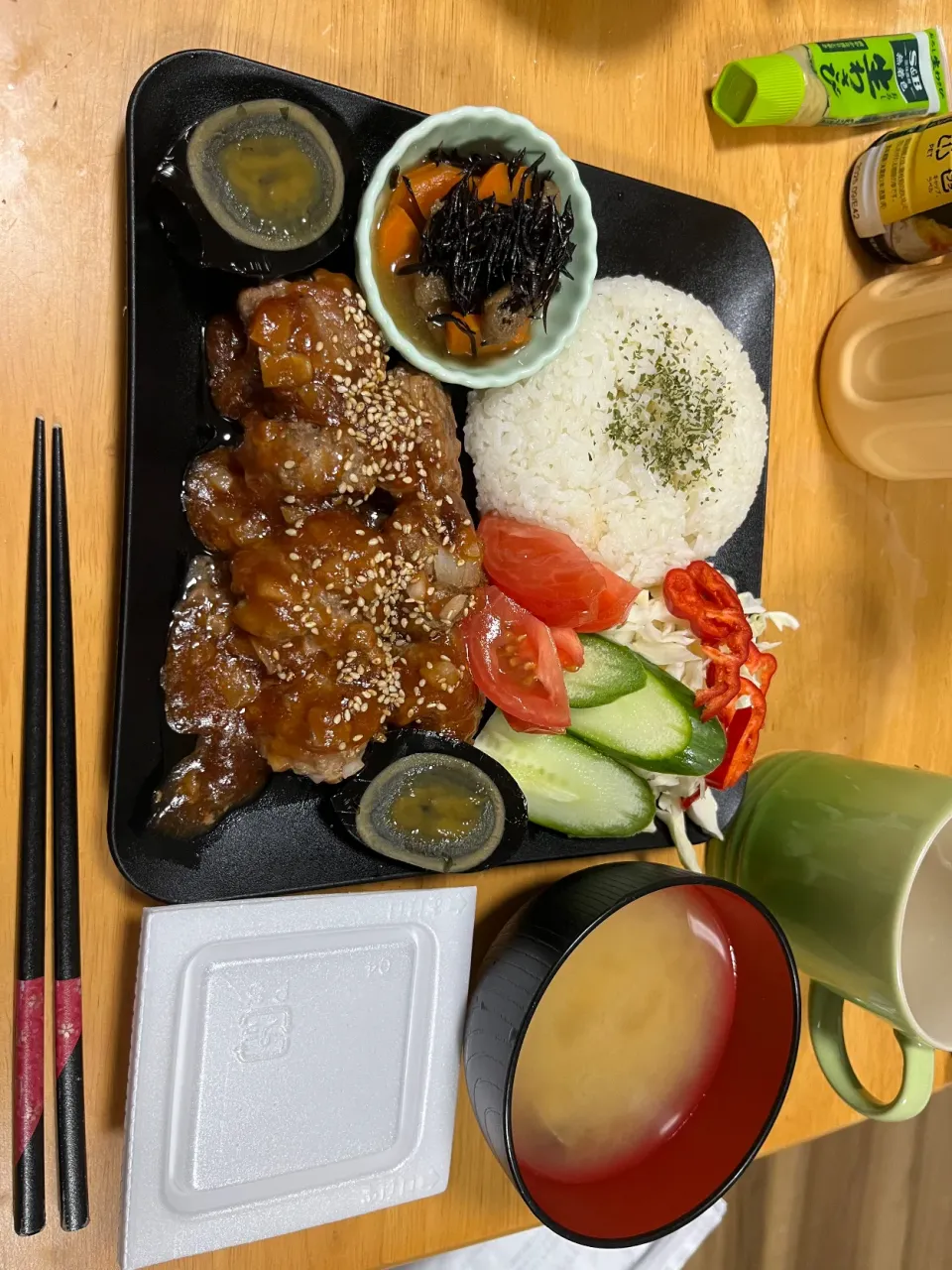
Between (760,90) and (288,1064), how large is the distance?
2013 millimetres

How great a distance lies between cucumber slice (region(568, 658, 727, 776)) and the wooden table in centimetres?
30

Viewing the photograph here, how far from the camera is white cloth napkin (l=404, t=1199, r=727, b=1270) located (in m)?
1.99

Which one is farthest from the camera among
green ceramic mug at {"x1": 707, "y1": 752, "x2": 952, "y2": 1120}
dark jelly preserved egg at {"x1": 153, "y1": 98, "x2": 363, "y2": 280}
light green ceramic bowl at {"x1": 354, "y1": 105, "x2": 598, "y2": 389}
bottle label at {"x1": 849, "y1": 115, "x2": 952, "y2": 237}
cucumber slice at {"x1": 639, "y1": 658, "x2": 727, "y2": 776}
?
bottle label at {"x1": 849, "y1": 115, "x2": 952, "y2": 237}

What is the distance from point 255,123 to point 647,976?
60.6 inches

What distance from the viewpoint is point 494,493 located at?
1.58 m

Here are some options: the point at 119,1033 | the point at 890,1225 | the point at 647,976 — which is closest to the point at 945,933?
the point at 647,976

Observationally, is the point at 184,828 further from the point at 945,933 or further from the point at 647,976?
the point at 945,933

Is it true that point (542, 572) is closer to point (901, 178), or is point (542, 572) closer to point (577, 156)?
point (577, 156)

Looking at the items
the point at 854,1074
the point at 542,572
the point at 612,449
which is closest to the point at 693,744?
the point at 542,572

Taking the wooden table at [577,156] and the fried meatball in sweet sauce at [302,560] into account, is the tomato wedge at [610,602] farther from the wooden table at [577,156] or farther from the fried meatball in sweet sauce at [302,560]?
the wooden table at [577,156]

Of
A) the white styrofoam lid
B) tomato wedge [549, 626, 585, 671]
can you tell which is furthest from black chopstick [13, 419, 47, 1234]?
tomato wedge [549, 626, 585, 671]

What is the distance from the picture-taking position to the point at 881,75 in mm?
1831

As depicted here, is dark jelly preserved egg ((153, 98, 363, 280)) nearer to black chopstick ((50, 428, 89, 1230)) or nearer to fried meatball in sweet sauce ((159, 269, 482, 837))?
fried meatball in sweet sauce ((159, 269, 482, 837))

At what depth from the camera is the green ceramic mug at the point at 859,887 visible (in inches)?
58.5
